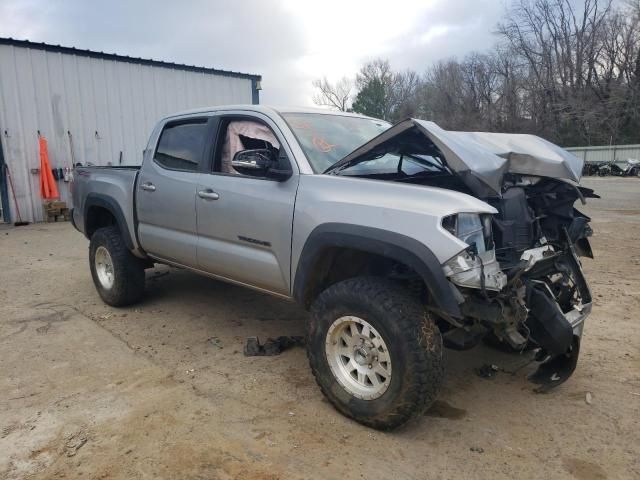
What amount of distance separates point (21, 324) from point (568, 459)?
4792 mm

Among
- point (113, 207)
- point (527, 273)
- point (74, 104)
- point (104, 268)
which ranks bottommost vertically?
point (104, 268)

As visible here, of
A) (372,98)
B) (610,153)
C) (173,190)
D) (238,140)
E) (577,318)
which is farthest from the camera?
(372,98)

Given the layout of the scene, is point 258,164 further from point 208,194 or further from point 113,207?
point 113,207

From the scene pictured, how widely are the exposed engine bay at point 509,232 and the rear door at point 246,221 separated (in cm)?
57

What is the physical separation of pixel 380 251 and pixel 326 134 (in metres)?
1.42

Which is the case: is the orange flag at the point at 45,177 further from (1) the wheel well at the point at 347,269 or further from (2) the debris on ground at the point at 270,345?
(1) the wheel well at the point at 347,269

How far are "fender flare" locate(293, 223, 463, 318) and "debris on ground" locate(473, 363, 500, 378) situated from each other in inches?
53.1

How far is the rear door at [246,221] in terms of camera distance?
11.4 feet

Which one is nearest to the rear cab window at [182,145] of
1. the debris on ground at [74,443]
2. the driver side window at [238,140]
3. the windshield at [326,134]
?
the driver side window at [238,140]

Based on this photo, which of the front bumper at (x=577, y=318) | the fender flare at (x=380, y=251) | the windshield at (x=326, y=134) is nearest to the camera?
the fender flare at (x=380, y=251)

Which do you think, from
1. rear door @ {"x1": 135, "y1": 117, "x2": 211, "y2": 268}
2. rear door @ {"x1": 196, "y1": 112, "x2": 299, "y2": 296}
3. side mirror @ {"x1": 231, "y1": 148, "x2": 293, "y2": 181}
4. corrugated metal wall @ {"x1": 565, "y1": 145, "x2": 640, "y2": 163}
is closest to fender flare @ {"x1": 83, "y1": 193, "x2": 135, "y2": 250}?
rear door @ {"x1": 135, "y1": 117, "x2": 211, "y2": 268}

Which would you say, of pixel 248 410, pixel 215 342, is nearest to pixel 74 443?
pixel 248 410

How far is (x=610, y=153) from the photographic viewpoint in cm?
3688

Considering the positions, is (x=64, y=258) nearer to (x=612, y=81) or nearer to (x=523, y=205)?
(x=523, y=205)
